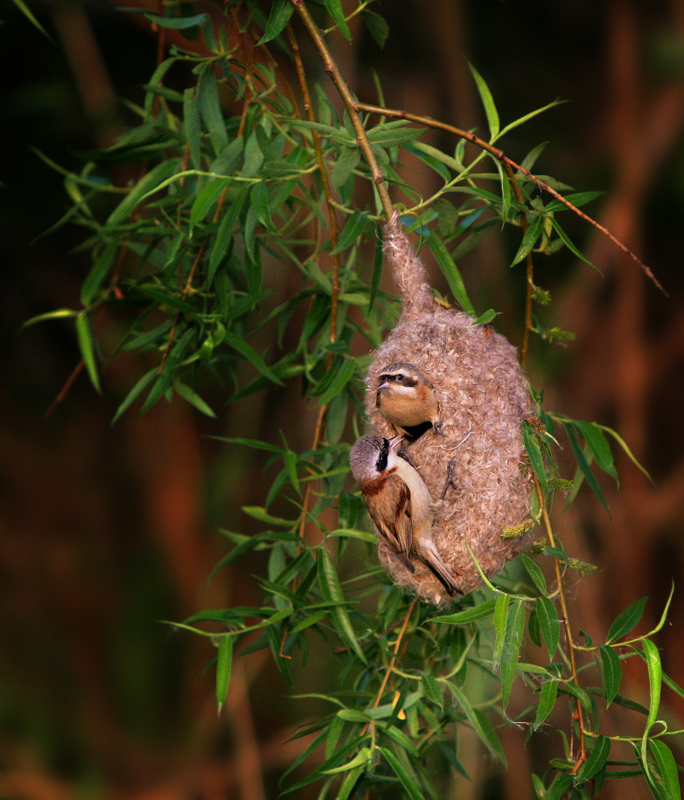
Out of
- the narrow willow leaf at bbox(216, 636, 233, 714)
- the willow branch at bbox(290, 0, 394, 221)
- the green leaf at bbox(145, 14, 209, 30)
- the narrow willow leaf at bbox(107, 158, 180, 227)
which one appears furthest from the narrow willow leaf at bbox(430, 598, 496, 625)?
Result: the green leaf at bbox(145, 14, 209, 30)

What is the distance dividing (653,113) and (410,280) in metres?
3.01

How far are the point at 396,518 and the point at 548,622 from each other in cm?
35

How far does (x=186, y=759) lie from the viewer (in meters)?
4.19

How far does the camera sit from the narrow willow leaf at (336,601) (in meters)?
1.55

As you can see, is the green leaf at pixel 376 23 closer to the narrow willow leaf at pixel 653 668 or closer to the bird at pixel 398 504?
the bird at pixel 398 504

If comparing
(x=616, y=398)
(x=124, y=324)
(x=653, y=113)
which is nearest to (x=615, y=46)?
(x=653, y=113)

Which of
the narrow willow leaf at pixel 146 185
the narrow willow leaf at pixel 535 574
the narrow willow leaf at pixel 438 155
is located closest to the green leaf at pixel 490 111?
the narrow willow leaf at pixel 438 155

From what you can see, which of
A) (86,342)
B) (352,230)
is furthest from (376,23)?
(86,342)

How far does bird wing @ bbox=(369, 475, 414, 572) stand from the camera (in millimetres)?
1521

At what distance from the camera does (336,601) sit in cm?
156

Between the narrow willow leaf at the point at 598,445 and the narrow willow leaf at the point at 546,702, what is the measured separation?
45 cm

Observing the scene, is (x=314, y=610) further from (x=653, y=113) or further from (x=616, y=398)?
(x=653, y=113)

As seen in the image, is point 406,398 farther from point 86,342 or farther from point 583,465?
point 86,342

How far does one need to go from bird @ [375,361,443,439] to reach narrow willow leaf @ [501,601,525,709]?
1.43 feet
